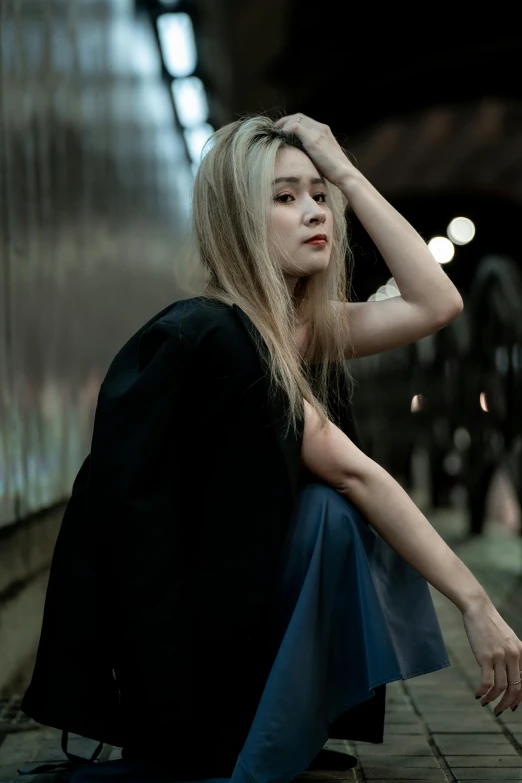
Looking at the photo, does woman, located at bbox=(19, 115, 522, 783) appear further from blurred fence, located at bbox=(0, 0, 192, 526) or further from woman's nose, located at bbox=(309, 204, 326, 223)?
blurred fence, located at bbox=(0, 0, 192, 526)

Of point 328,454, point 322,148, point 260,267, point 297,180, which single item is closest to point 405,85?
point 322,148

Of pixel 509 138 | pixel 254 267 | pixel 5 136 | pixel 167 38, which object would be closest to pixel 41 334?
pixel 5 136

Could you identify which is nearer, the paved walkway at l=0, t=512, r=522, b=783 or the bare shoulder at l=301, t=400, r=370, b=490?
the bare shoulder at l=301, t=400, r=370, b=490

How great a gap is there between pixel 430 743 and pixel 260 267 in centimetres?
140

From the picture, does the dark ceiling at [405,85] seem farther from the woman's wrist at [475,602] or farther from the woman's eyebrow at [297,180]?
the woman's wrist at [475,602]

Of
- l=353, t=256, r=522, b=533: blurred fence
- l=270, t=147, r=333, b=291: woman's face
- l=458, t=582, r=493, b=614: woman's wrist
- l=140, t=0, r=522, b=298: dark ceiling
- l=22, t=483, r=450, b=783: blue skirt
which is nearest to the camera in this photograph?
l=22, t=483, r=450, b=783: blue skirt

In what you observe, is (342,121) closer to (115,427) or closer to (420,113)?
(420,113)

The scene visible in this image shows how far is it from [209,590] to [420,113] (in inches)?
630

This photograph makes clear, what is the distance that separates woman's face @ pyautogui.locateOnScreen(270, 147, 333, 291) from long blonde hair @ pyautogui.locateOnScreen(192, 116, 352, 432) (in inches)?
1.3

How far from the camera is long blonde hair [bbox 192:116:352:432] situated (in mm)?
Result: 2508

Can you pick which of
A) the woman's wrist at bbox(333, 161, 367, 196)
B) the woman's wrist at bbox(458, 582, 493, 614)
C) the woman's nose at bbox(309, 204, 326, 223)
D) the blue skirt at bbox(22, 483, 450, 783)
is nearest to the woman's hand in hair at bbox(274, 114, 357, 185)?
the woman's wrist at bbox(333, 161, 367, 196)

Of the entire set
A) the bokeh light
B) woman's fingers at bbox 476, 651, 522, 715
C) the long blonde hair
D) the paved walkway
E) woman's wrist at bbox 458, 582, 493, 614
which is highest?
the bokeh light

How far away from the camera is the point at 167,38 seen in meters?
7.16

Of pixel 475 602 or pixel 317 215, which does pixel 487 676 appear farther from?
pixel 317 215
